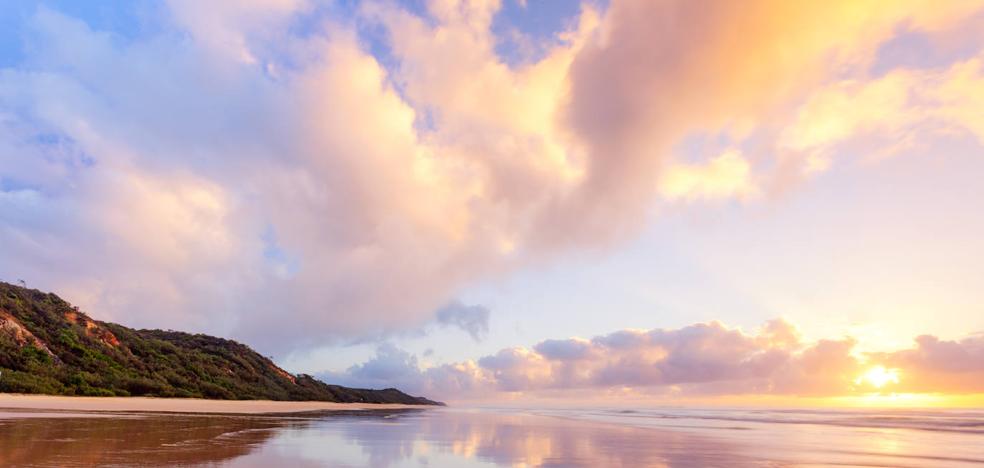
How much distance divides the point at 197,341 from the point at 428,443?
89.6 m

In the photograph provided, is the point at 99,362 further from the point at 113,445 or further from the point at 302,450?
the point at 302,450

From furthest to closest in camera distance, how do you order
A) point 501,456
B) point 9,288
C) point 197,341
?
point 197,341 < point 9,288 < point 501,456

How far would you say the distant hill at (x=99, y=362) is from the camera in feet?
153

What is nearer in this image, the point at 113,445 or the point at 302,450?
the point at 113,445

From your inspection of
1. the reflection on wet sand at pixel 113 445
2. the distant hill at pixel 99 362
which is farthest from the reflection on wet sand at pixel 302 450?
the distant hill at pixel 99 362

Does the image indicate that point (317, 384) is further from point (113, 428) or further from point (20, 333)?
point (113, 428)

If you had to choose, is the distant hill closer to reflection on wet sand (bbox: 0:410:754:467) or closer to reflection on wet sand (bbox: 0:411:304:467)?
reflection on wet sand (bbox: 0:411:304:467)

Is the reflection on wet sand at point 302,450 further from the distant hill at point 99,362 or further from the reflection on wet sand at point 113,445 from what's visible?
the distant hill at point 99,362

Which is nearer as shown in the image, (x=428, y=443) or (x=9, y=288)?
(x=428, y=443)

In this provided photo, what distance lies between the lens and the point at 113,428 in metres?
20.6

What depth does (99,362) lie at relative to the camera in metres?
54.8

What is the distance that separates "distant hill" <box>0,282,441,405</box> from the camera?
153 ft

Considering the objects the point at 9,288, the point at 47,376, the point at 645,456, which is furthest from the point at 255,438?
the point at 9,288

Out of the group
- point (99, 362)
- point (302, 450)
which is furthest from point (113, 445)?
point (99, 362)
